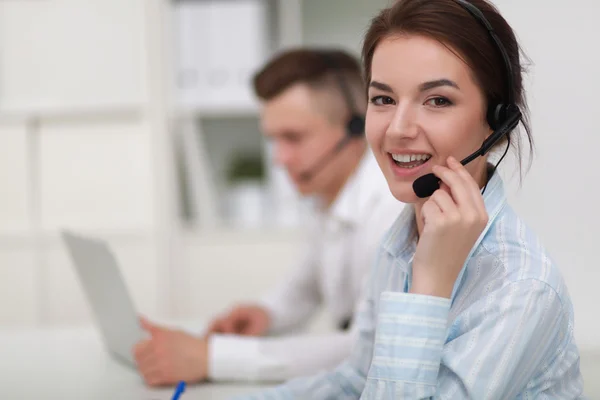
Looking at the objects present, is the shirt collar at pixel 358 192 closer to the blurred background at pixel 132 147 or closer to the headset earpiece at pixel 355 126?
the headset earpiece at pixel 355 126

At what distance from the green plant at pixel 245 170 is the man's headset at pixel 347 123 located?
3.64ft

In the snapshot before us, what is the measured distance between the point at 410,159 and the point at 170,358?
1.71ft

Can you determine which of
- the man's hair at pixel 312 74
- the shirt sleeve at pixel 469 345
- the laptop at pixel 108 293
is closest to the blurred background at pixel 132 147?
the man's hair at pixel 312 74

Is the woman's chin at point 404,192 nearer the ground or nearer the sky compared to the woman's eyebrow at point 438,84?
nearer the ground

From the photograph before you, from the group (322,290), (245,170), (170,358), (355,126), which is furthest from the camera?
(245,170)

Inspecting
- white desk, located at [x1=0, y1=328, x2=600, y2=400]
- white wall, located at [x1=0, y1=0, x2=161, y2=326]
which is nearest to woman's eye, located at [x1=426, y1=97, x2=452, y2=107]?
white desk, located at [x1=0, y1=328, x2=600, y2=400]

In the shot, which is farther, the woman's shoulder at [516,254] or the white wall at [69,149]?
the white wall at [69,149]

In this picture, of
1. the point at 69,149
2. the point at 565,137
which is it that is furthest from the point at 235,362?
the point at 69,149

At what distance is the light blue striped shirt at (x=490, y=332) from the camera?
71 cm

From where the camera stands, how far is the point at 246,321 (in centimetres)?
156

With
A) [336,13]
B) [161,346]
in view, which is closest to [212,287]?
[336,13]

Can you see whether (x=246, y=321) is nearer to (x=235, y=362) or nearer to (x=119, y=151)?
(x=235, y=362)

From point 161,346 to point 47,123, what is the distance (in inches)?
69.9

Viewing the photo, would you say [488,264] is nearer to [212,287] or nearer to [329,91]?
[329,91]
